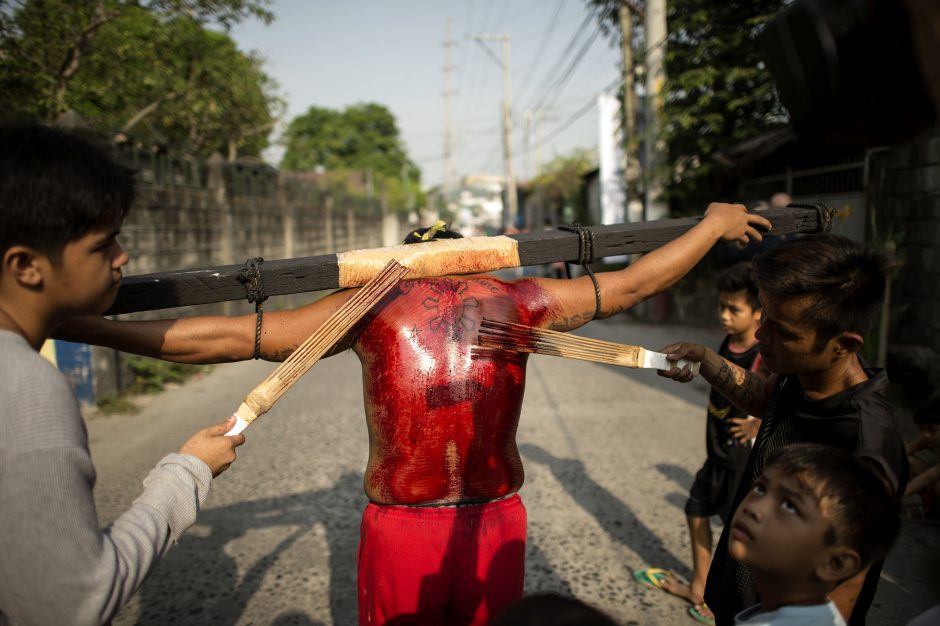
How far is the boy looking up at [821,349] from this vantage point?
67.5 inches

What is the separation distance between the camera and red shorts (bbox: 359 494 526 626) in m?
1.86

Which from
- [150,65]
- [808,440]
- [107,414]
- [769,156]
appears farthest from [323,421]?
[769,156]

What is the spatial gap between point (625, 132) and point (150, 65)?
7.87 meters

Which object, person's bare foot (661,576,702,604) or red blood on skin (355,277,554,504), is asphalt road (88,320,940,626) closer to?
person's bare foot (661,576,702,604)

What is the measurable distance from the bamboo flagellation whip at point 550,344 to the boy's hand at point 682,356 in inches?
5.1

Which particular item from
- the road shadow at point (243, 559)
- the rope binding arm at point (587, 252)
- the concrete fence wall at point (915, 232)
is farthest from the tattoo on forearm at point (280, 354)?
the concrete fence wall at point (915, 232)

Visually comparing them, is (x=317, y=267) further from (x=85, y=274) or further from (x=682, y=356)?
(x=682, y=356)

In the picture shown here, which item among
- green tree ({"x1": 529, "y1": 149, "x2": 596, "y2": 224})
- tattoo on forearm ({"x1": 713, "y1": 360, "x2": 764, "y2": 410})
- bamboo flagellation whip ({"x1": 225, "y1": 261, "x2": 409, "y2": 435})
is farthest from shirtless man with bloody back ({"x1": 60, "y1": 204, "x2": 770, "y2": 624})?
green tree ({"x1": 529, "y1": 149, "x2": 596, "y2": 224})

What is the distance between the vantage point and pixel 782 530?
1381mm

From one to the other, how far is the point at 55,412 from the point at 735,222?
1.86 m

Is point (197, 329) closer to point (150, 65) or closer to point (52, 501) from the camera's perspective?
point (52, 501)

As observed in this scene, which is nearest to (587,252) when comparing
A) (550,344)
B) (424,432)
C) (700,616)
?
(550,344)

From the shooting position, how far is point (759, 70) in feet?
32.7

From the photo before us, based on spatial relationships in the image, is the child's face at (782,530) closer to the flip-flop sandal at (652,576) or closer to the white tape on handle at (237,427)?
the white tape on handle at (237,427)
